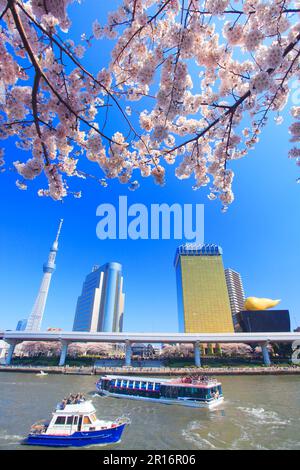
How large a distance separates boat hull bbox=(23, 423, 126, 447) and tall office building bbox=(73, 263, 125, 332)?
5174 inches

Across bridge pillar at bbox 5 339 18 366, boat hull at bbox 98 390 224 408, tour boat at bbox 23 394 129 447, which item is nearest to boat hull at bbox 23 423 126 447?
tour boat at bbox 23 394 129 447

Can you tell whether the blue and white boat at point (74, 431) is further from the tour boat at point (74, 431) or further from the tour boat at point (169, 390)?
the tour boat at point (169, 390)

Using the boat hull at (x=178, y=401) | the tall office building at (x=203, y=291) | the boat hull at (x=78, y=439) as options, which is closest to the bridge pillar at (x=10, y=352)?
the boat hull at (x=178, y=401)

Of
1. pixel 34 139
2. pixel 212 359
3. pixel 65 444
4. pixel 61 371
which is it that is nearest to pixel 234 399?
pixel 65 444

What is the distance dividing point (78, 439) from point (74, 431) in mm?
371

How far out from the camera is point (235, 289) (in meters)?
133

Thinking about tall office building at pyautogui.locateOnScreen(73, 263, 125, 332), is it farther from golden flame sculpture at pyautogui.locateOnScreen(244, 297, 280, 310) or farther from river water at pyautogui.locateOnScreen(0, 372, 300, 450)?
river water at pyautogui.locateOnScreen(0, 372, 300, 450)

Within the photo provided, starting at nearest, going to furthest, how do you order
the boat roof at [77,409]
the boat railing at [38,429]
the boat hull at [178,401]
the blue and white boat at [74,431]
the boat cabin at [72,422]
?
the blue and white boat at [74,431] < the boat railing at [38,429] < the boat cabin at [72,422] < the boat roof at [77,409] < the boat hull at [178,401]

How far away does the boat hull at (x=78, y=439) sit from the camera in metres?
9.54

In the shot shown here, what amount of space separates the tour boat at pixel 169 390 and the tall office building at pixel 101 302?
120283 mm

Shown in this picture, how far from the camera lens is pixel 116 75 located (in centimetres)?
378

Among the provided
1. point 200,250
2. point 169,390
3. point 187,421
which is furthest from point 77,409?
point 200,250

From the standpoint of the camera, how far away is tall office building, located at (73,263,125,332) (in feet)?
452

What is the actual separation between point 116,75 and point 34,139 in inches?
67.5
